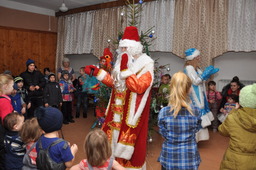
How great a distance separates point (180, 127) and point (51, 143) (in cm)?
95

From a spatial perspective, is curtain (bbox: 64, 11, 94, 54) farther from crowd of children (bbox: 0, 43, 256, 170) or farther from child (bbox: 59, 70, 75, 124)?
crowd of children (bbox: 0, 43, 256, 170)

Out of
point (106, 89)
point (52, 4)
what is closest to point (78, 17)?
point (52, 4)

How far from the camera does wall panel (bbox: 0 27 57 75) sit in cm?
658

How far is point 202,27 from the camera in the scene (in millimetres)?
4746

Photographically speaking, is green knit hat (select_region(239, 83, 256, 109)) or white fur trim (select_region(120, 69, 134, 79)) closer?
green knit hat (select_region(239, 83, 256, 109))

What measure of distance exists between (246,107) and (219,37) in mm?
3104

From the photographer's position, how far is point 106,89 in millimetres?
3902

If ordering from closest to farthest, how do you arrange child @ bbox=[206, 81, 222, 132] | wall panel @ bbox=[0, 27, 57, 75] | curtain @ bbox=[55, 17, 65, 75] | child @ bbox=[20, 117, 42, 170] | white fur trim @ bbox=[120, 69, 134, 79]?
1. child @ bbox=[20, 117, 42, 170]
2. white fur trim @ bbox=[120, 69, 134, 79]
3. child @ bbox=[206, 81, 222, 132]
4. wall panel @ bbox=[0, 27, 57, 75]
5. curtain @ bbox=[55, 17, 65, 75]

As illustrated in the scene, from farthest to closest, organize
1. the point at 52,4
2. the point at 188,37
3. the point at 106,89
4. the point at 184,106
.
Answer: the point at 52,4 < the point at 188,37 < the point at 106,89 < the point at 184,106

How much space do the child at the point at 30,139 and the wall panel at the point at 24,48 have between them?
18.2ft

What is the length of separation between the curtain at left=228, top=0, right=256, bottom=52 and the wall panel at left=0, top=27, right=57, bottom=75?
560 cm

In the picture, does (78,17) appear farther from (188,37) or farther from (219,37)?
(219,37)

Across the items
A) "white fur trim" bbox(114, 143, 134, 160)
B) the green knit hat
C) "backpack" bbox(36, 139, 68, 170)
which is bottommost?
"white fur trim" bbox(114, 143, 134, 160)

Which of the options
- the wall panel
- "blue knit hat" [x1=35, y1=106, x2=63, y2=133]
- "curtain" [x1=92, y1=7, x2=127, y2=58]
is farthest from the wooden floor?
the wall panel
